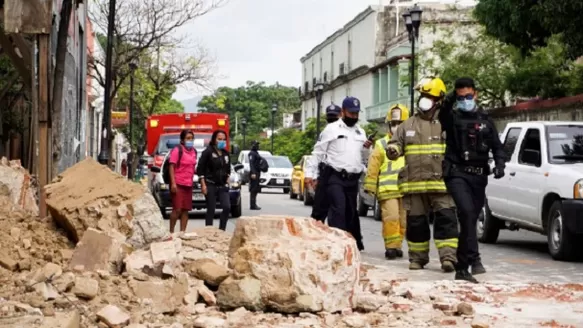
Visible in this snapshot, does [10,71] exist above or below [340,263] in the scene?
above

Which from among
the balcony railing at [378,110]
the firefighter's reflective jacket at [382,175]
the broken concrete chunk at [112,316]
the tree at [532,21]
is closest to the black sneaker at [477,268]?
the firefighter's reflective jacket at [382,175]

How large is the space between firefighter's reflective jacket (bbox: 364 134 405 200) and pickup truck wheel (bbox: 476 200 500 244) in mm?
3152

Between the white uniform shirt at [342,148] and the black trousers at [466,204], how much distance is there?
2.04 metres

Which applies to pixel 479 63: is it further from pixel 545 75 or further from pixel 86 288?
pixel 86 288

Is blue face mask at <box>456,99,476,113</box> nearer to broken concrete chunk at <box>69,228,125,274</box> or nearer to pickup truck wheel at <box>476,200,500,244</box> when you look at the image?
broken concrete chunk at <box>69,228,125,274</box>

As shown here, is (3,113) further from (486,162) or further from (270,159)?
(270,159)

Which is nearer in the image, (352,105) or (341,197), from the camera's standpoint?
(341,197)

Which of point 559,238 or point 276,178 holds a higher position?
point 276,178

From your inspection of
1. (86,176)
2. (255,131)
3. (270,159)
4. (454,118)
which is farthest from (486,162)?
(255,131)

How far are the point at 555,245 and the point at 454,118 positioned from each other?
12.2 ft

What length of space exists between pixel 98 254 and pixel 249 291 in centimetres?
174

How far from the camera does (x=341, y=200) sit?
1202 cm

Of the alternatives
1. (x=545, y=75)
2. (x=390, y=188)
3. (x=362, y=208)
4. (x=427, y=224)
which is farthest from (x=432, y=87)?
(x=545, y=75)

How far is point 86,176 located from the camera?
11289 millimetres
